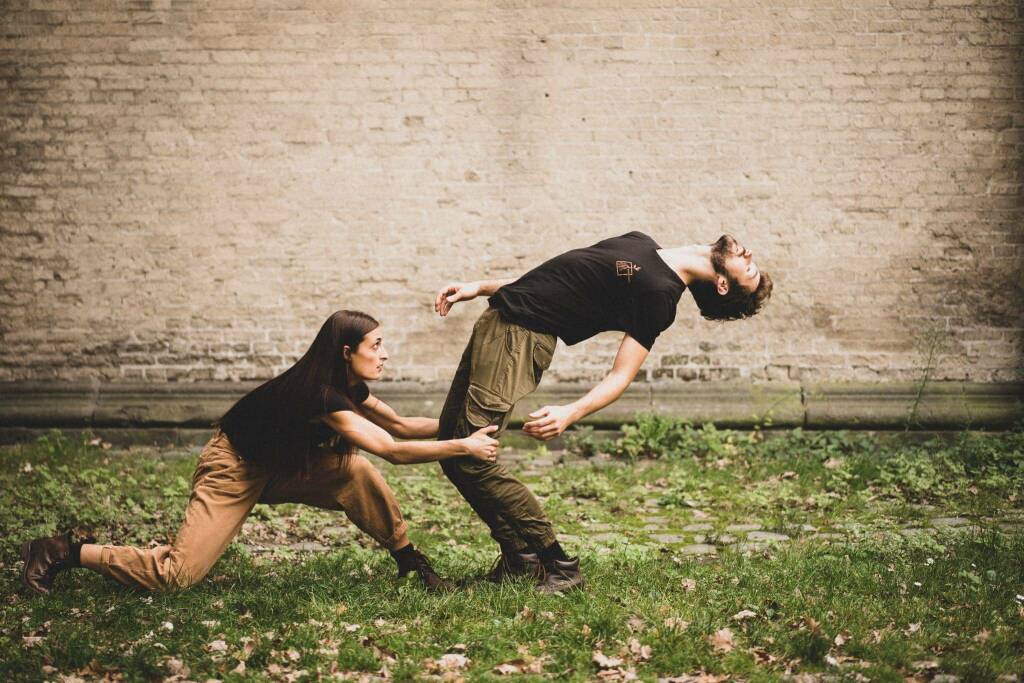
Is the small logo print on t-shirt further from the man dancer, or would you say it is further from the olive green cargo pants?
the olive green cargo pants

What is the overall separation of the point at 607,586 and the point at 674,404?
3860mm

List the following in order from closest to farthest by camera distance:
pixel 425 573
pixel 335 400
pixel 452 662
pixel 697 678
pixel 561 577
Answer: pixel 697 678 < pixel 452 662 < pixel 335 400 < pixel 561 577 < pixel 425 573

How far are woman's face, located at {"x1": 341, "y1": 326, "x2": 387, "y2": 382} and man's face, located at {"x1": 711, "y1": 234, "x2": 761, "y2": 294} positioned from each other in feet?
5.37

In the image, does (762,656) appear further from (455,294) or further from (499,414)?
(455,294)

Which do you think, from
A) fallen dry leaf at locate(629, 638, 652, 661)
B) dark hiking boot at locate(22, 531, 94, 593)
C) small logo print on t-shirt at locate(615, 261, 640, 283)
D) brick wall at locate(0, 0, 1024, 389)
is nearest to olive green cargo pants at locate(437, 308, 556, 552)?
small logo print on t-shirt at locate(615, 261, 640, 283)

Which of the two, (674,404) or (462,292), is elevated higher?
(462,292)

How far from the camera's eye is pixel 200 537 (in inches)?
180

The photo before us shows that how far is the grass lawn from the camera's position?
391 centimetres

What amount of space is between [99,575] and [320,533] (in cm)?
144

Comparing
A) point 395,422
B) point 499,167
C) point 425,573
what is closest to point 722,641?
point 425,573

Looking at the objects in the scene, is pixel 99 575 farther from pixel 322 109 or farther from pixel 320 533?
pixel 322 109

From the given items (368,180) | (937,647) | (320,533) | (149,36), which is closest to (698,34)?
(368,180)

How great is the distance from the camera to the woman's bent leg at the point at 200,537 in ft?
14.9

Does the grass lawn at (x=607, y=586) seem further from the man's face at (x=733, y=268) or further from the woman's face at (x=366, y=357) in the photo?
the man's face at (x=733, y=268)
